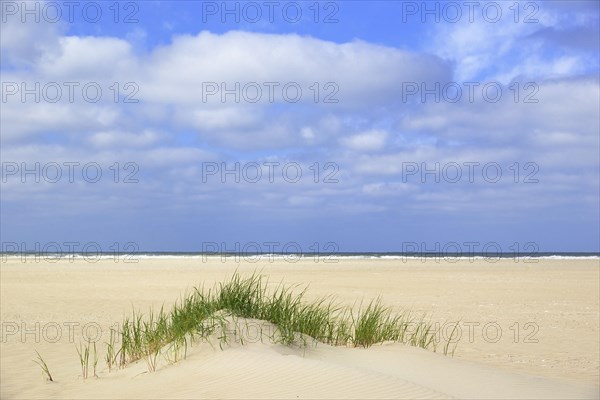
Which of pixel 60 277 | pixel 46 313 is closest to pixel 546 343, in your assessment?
pixel 46 313

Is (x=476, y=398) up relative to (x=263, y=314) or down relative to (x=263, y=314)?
down

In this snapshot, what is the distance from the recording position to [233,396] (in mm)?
7281

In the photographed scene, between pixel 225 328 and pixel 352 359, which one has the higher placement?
pixel 225 328

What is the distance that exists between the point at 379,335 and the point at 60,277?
2551 cm

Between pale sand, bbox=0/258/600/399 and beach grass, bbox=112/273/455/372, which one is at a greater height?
beach grass, bbox=112/273/455/372

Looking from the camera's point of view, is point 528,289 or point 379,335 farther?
point 528,289

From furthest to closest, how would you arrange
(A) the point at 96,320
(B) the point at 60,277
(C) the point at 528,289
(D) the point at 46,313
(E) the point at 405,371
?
(B) the point at 60,277 → (C) the point at 528,289 → (D) the point at 46,313 → (A) the point at 96,320 → (E) the point at 405,371

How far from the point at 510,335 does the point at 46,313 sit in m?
11.0

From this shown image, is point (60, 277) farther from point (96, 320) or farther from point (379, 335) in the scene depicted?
point (379, 335)

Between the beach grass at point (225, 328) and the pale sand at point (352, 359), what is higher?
the beach grass at point (225, 328)

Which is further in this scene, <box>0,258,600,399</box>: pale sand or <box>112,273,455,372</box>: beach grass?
<box>112,273,455,372</box>: beach grass

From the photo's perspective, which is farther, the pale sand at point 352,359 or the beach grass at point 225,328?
the beach grass at point 225,328

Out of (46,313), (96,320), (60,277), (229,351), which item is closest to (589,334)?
(229,351)

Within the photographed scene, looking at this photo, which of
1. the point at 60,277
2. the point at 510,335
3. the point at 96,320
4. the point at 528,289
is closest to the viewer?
the point at 510,335
